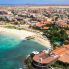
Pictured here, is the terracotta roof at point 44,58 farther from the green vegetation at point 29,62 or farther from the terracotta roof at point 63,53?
the terracotta roof at point 63,53

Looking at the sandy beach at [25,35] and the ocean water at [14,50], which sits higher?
the sandy beach at [25,35]

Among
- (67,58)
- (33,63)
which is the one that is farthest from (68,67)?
(33,63)

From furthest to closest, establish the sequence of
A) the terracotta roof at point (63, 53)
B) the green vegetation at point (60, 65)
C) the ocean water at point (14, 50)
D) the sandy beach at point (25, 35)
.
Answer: the sandy beach at point (25, 35) < the ocean water at point (14, 50) < the terracotta roof at point (63, 53) < the green vegetation at point (60, 65)

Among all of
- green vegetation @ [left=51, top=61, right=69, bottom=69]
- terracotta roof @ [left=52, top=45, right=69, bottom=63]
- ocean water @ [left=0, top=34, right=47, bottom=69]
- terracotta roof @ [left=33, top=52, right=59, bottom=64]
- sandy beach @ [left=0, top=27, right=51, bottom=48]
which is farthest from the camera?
sandy beach @ [left=0, top=27, right=51, bottom=48]

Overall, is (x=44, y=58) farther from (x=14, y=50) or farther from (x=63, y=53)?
(x=14, y=50)

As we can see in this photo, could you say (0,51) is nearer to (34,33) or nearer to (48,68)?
(48,68)

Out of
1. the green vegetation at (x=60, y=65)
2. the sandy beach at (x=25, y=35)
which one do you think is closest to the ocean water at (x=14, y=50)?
the sandy beach at (x=25, y=35)

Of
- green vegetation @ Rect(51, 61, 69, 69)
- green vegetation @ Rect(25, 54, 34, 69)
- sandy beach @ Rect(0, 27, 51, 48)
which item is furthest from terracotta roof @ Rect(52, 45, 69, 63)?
sandy beach @ Rect(0, 27, 51, 48)

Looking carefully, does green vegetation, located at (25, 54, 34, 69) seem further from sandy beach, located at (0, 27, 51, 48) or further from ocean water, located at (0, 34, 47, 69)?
sandy beach, located at (0, 27, 51, 48)
